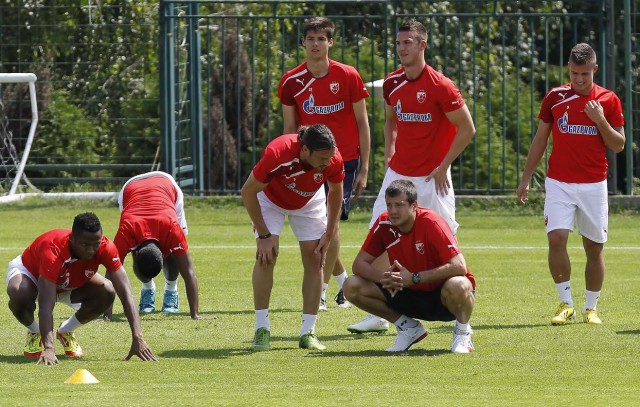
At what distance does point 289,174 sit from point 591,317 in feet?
9.08

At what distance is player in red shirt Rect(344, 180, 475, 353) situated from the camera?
966 cm

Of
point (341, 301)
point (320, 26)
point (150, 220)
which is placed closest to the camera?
point (150, 220)

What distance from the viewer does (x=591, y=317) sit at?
36.6ft

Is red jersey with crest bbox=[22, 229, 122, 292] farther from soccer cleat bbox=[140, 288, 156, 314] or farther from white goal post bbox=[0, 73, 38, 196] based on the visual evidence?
white goal post bbox=[0, 73, 38, 196]

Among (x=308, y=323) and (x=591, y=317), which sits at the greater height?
(x=308, y=323)

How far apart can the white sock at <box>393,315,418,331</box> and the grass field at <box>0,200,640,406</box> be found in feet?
0.58

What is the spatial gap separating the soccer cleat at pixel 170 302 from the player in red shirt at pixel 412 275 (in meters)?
2.49

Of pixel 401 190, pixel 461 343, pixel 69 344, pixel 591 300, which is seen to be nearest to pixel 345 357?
pixel 461 343

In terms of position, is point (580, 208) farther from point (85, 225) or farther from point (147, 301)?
point (85, 225)

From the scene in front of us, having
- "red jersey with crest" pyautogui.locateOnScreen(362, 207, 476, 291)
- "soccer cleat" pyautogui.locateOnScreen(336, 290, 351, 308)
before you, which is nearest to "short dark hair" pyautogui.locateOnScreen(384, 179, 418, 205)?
"red jersey with crest" pyautogui.locateOnScreen(362, 207, 476, 291)

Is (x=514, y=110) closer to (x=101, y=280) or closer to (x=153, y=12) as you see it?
(x=153, y=12)

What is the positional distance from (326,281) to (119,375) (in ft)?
10.9

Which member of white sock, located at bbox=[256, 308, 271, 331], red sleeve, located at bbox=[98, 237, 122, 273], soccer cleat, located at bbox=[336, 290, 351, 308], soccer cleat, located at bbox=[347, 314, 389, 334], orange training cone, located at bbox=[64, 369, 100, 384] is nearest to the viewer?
orange training cone, located at bbox=[64, 369, 100, 384]

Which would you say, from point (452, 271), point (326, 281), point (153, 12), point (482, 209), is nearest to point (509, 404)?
point (452, 271)
